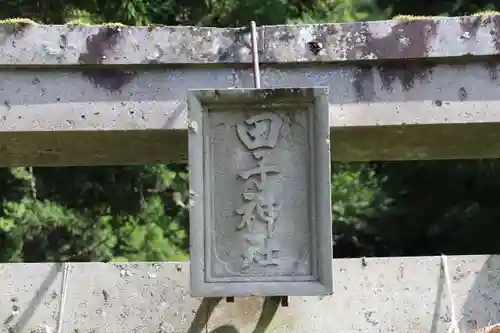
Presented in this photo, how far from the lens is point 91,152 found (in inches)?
65.7

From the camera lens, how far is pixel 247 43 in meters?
1.48

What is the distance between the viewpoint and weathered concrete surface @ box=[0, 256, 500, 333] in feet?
5.10

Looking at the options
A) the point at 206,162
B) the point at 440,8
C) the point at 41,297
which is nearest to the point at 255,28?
the point at 206,162

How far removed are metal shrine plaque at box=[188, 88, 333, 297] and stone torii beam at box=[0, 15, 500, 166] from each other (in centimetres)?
12

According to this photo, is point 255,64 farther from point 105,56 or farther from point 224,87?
point 105,56

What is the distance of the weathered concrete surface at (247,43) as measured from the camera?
147 centimetres

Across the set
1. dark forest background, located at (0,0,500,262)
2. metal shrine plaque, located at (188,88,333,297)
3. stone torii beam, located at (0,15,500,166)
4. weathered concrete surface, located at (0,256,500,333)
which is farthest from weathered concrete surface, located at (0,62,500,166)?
dark forest background, located at (0,0,500,262)

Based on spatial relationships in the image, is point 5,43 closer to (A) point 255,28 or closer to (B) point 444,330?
(A) point 255,28

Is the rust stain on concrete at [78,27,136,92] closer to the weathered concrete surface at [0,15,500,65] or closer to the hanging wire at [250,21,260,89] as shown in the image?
the weathered concrete surface at [0,15,500,65]

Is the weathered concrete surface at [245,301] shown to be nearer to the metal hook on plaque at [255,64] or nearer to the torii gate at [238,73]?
the metal hook on plaque at [255,64]

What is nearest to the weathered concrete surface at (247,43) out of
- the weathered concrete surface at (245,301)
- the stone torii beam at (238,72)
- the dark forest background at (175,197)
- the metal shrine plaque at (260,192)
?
the stone torii beam at (238,72)

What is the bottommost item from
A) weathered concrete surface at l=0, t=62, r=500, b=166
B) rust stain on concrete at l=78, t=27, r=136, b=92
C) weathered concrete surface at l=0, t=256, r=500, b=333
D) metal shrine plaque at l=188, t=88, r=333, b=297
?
weathered concrete surface at l=0, t=256, r=500, b=333

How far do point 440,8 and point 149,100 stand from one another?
11.2 ft

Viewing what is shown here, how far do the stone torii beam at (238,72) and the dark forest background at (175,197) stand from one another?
7.64 feet
